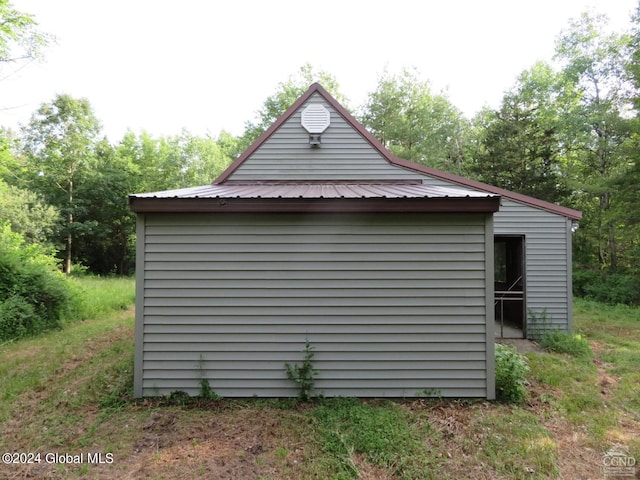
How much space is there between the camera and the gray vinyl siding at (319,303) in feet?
12.0

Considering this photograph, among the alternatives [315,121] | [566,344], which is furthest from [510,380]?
[315,121]

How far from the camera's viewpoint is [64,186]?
20.7 meters

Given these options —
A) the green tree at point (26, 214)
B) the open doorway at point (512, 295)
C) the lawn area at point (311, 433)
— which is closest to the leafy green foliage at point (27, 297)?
the lawn area at point (311, 433)

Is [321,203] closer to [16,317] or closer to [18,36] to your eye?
[16,317]

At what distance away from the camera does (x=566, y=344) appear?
5.57 meters

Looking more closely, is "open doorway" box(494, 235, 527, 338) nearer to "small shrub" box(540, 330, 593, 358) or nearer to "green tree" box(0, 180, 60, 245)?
"small shrub" box(540, 330, 593, 358)

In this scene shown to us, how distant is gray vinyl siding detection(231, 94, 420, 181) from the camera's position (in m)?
6.27

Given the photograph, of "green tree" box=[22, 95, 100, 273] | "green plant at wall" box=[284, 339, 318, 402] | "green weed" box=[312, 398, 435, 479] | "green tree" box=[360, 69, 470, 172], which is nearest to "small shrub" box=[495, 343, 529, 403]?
"green weed" box=[312, 398, 435, 479]

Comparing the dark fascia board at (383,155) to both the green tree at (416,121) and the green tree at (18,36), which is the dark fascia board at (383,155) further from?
the green tree at (416,121)

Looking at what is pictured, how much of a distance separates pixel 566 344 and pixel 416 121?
17.9 metres

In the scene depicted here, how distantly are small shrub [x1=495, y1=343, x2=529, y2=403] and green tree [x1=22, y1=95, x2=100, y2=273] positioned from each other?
2332 centimetres

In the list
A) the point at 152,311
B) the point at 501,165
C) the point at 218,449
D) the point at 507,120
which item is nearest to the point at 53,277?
the point at 152,311

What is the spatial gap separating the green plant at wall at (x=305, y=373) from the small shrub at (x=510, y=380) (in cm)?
230

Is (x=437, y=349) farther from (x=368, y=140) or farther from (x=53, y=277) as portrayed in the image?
(x=53, y=277)
